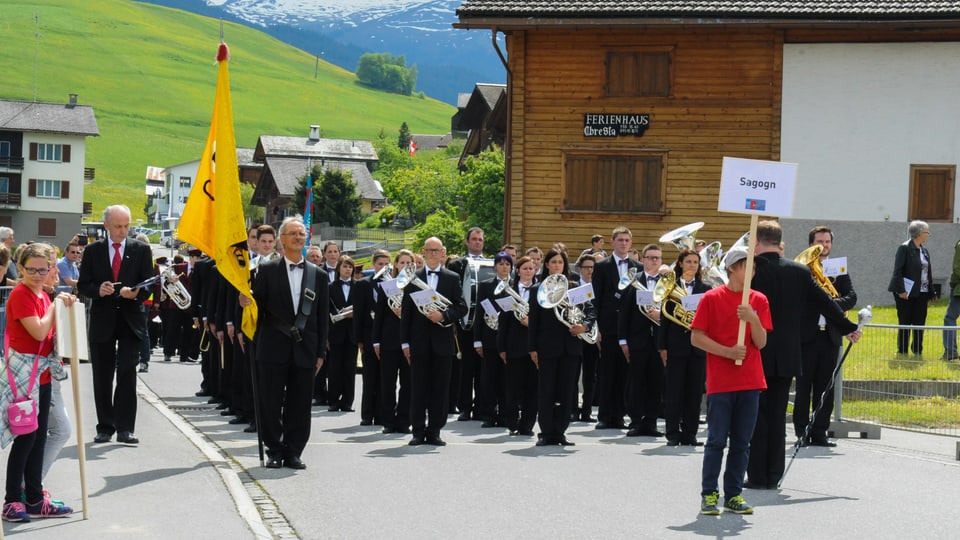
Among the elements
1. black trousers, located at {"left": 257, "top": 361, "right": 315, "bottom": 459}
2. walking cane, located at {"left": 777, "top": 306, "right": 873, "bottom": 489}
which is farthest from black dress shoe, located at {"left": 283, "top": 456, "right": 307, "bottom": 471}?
walking cane, located at {"left": 777, "top": 306, "right": 873, "bottom": 489}

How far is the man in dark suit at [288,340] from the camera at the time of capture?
11945mm

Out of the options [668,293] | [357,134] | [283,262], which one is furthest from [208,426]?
[357,134]

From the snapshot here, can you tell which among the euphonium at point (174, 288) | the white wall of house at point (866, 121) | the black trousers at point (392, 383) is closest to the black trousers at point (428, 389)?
the black trousers at point (392, 383)

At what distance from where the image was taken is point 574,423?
1706 centimetres

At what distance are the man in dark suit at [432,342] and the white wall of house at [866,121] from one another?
65.5 feet

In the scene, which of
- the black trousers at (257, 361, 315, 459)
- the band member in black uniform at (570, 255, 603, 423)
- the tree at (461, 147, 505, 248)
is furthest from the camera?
the tree at (461, 147, 505, 248)

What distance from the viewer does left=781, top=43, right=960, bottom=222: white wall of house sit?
32.1m

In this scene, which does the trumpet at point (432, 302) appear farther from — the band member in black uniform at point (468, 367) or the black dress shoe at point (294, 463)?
the band member in black uniform at point (468, 367)

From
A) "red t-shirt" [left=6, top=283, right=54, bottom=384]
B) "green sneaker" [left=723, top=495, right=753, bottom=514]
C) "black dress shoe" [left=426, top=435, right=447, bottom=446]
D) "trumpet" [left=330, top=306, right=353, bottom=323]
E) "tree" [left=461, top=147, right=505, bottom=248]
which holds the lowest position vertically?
"black dress shoe" [left=426, top=435, right=447, bottom=446]

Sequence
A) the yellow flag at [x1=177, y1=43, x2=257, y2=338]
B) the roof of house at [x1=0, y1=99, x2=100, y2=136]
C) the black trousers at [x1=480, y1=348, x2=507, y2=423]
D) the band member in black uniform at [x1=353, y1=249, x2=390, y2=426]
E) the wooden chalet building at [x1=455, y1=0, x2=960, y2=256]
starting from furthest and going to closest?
the roof of house at [x1=0, y1=99, x2=100, y2=136]
the wooden chalet building at [x1=455, y1=0, x2=960, y2=256]
the band member in black uniform at [x1=353, y1=249, x2=390, y2=426]
the black trousers at [x1=480, y1=348, x2=507, y2=423]
the yellow flag at [x1=177, y1=43, x2=257, y2=338]

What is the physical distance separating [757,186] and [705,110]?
22.8 metres

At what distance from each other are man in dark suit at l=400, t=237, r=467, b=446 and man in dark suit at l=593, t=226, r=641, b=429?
2751mm

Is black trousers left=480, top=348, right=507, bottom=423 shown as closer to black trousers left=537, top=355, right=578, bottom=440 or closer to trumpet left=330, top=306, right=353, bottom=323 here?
trumpet left=330, top=306, right=353, bottom=323

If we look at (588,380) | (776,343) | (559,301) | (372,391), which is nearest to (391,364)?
(372,391)
